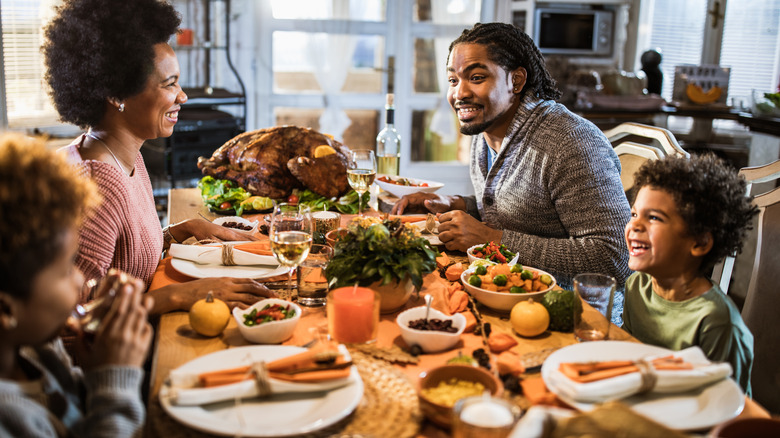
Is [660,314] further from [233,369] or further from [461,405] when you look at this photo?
[233,369]

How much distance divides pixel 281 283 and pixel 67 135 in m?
3.94

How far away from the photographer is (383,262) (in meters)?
1.55

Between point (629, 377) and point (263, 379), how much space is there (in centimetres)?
64

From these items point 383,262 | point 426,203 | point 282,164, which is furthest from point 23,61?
point 383,262

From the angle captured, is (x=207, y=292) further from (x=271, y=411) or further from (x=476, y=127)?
(x=476, y=127)

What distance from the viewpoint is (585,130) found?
2.27m

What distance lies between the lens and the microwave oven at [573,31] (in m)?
5.59

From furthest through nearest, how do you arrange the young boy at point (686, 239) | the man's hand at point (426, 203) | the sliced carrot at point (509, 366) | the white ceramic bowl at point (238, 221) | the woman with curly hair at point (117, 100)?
the man's hand at point (426, 203) → the white ceramic bowl at point (238, 221) → the woman with curly hair at point (117, 100) → the young boy at point (686, 239) → the sliced carrot at point (509, 366)

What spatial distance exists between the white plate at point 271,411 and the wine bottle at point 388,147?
1881 millimetres

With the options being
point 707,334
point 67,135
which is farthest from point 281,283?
point 67,135

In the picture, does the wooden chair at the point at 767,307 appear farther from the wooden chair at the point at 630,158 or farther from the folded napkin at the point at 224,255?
the folded napkin at the point at 224,255

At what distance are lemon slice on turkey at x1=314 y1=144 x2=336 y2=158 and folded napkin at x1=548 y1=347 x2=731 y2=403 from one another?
71.6 inches

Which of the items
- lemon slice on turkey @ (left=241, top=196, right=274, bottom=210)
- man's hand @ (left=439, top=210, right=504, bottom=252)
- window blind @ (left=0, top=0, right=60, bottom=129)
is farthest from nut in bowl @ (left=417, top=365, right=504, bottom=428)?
window blind @ (left=0, top=0, right=60, bottom=129)

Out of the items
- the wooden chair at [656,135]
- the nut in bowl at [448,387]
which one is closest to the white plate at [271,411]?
the nut in bowl at [448,387]
